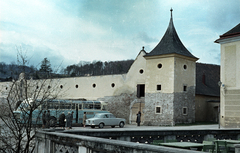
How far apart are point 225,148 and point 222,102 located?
19.0 m

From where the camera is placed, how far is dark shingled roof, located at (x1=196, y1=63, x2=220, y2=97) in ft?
130

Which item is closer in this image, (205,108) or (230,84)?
(230,84)

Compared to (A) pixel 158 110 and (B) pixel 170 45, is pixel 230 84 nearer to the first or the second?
(A) pixel 158 110

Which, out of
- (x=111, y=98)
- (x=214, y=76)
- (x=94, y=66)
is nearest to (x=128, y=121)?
(x=111, y=98)

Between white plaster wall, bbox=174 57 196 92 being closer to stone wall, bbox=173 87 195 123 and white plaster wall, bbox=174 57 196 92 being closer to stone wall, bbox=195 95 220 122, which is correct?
stone wall, bbox=173 87 195 123

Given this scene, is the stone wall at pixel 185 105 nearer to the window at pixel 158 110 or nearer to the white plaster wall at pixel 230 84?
the window at pixel 158 110

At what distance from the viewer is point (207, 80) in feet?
144

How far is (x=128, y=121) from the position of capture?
36.6 m

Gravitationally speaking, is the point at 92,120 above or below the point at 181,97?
below

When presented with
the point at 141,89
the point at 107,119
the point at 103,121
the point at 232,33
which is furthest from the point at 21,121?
the point at 141,89

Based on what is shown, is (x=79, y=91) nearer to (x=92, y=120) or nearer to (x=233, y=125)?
(x=92, y=120)

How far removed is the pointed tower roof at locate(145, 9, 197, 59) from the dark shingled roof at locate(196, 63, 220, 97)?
20.6 ft

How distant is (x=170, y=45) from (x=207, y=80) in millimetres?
12702

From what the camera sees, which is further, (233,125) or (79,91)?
(79,91)
